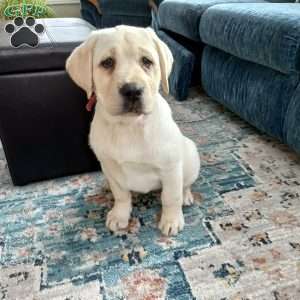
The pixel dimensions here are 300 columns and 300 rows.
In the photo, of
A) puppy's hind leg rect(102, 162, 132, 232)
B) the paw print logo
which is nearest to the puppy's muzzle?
puppy's hind leg rect(102, 162, 132, 232)

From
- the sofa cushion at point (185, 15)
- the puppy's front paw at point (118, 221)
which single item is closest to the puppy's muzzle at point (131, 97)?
the puppy's front paw at point (118, 221)

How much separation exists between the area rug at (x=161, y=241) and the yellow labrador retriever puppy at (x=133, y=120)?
85 millimetres

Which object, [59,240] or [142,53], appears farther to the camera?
[59,240]

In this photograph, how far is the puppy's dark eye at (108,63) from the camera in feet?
2.80

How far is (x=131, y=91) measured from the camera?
2.67ft

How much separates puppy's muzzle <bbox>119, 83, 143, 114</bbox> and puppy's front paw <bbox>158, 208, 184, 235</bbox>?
1.17 ft

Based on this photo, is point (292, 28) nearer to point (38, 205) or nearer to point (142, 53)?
point (142, 53)

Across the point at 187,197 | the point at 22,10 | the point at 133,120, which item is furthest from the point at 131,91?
the point at 22,10

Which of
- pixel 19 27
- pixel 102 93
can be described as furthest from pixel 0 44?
pixel 102 93

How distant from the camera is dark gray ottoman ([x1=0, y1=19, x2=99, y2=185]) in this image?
1.12 m

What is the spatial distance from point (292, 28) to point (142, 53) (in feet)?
2.04

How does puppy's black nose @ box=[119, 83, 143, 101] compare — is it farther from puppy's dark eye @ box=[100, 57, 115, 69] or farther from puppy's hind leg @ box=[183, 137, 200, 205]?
puppy's hind leg @ box=[183, 137, 200, 205]

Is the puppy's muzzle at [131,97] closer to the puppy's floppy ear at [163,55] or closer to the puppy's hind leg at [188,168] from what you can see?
the puppy's floppy ear at [163,55]

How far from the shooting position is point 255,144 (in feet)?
5.04
